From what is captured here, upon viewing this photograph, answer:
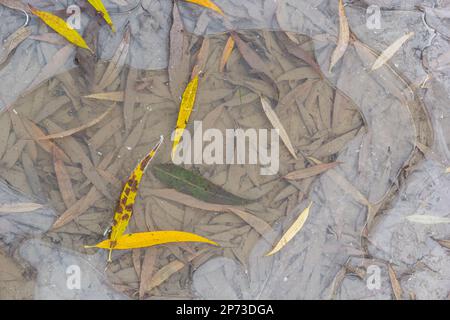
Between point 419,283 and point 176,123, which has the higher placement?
point 176,123

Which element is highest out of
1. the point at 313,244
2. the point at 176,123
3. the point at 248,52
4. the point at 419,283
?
the point at 248,52

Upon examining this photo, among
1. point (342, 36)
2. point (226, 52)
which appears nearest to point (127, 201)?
point (226, 52)

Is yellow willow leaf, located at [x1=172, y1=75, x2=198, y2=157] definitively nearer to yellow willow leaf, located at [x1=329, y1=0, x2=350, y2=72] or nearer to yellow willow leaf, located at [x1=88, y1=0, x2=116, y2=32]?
yellow willow leaf, located at [x1=88, y1=0, x2=116, y2=32]

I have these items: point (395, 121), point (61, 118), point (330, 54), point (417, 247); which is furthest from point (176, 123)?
point (417, 247)

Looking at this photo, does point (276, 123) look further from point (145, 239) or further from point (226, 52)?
point (145, 239)

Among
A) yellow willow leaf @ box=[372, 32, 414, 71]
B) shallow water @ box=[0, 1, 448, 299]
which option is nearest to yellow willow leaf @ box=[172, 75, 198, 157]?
shallow water @ box=[0, 1, 448, 299]

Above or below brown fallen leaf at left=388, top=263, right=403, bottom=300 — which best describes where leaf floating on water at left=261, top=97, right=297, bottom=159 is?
above

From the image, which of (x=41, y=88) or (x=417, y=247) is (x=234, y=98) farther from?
(x=417, y=247)
